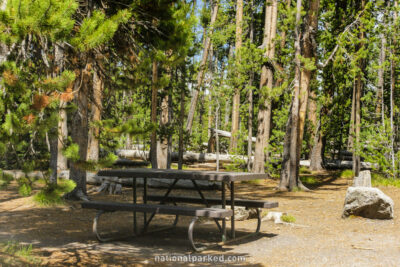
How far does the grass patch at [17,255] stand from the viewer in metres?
5.16

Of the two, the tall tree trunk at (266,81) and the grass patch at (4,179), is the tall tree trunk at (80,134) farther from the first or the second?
the tall tree trunk at (266,81)

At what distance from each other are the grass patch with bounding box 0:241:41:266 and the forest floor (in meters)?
0.03

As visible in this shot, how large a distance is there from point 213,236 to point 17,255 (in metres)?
3.15

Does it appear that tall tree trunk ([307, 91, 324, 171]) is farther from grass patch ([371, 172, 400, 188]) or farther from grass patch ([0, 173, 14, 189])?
grass patch ([0, 173, 14, 189])

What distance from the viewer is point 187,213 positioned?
20.2 ft

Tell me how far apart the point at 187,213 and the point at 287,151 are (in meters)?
8.80

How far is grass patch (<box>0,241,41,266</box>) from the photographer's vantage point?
5160 mm

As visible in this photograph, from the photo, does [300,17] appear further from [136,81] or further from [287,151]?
[136,81]

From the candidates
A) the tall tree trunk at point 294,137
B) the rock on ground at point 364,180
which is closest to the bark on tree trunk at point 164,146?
the tall tree trunk at point 294,137

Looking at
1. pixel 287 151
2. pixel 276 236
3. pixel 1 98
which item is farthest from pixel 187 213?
pixel 287 151

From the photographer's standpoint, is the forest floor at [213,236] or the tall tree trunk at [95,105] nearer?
the forest floor at [213,236]

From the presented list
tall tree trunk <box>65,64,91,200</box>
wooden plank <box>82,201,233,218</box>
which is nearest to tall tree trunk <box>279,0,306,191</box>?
tall tree trunk <box>65,64,91,200</box>

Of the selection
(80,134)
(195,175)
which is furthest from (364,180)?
(80,134)

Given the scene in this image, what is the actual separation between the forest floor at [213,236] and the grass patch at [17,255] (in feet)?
0.10
